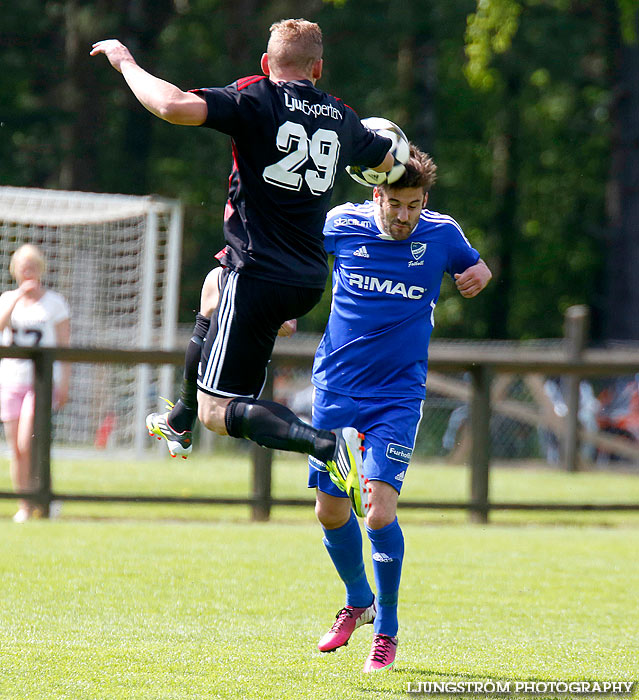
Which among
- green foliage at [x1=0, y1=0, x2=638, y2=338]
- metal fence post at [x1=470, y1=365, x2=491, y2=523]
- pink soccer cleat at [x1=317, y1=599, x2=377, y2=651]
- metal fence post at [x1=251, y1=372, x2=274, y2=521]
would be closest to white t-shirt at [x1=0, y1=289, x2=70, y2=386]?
metal fence post at [x1=251, y1=372, x2=274, y2=521]

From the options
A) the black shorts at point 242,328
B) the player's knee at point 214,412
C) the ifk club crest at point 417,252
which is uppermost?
the ifk club crest at point 417,252

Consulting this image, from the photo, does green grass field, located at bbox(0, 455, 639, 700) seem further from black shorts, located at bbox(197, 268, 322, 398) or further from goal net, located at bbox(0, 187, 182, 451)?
goal net, located at bbox(0, 187, 182, 451)

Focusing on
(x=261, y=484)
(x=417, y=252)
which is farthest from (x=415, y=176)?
(x=261, y=484)

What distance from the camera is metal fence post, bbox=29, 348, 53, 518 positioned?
963cm

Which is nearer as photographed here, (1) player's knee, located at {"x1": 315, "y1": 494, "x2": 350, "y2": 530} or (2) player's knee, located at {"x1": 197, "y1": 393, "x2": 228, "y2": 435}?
(2) player's knee, located at {"x1": 197, "y1": 393, "x2": 228, "y2": 435}

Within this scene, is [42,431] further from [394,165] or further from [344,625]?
[394,165]

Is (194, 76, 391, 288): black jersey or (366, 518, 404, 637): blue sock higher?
(194, 76, 391, 288): black jersey

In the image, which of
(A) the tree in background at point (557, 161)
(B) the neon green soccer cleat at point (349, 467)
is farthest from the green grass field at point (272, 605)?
(A) the tree in background at point (557, 161)

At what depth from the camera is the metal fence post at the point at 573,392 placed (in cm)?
1580

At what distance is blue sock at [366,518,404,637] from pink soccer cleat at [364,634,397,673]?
0.26ft

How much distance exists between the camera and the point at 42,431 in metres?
9.66

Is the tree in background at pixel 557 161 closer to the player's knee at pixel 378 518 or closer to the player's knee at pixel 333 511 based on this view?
the player's knee at pixel 333 511

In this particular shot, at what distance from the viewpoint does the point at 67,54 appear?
1078 inches

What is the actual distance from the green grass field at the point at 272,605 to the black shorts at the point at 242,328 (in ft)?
3.86
